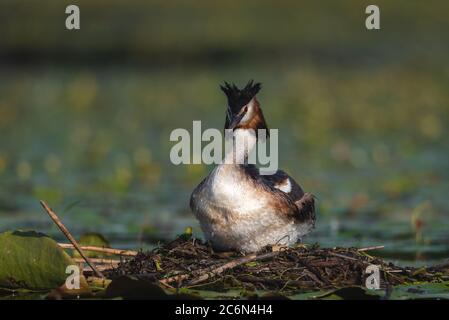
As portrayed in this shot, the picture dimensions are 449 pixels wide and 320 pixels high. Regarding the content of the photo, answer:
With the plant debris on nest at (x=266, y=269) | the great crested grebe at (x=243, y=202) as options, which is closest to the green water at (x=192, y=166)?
the plant debris on nest at (x=266, y=269)

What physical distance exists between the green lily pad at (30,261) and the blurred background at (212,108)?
2112 mm

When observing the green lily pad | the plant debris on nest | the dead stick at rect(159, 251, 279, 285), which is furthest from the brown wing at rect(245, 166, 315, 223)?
the green lily pad

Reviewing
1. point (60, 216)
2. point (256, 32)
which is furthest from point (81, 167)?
point (256, 32)

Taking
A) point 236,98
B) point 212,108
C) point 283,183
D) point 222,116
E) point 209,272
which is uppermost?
point 212,108

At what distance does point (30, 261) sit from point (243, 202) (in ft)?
6.29

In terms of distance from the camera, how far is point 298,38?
3166 cm

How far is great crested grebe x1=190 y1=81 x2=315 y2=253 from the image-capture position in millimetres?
9391

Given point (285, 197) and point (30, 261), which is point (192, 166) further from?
point (30, 261)

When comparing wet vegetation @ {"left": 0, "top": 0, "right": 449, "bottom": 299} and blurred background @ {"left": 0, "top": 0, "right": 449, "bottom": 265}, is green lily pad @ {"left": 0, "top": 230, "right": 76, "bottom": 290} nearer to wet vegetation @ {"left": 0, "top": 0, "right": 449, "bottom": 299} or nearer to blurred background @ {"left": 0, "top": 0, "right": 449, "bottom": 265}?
wet vegetation @ {"left": 0, "top": 0, "right": 449, "bottom": 299}

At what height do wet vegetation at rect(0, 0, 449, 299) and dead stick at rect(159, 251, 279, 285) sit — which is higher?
wet vegetation at rect(0, 0, 449, 299)

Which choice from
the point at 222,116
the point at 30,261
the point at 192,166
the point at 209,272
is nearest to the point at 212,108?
the point at 222,116

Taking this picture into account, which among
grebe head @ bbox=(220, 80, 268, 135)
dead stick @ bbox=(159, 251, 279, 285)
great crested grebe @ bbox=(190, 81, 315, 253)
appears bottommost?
dead stick @ bbox=(159, 251, 279, 285)

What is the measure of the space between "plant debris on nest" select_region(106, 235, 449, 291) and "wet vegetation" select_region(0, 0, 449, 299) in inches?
1.1

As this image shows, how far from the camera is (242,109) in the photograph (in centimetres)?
976
